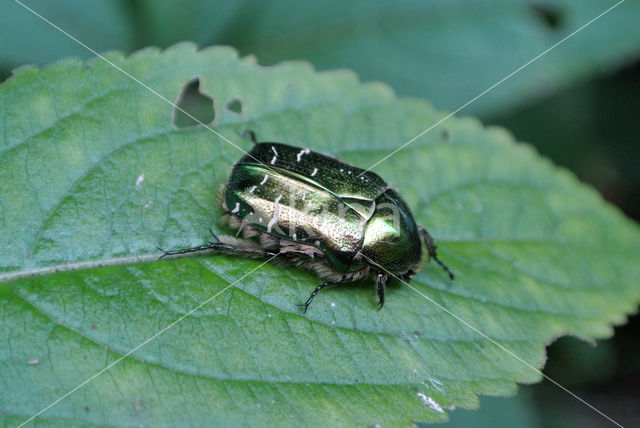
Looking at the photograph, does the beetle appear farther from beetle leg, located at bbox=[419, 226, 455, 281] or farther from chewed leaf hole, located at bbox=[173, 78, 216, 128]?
chewed leaf hole, located at bbox=[173, 78, 216, 128]

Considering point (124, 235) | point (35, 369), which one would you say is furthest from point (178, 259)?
point (35, 369)

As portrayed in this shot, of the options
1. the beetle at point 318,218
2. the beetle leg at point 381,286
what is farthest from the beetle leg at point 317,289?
the beetle leg at point 381,286

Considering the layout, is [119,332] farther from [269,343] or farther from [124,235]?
[269,343]

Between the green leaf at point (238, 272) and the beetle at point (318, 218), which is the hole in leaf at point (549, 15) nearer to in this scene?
the green leaf at point (238, 272)

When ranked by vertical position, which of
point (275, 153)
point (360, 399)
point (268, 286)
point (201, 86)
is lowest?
point (360, 399)

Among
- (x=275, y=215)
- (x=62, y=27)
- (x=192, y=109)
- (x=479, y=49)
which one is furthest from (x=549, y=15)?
(x=62, y=27)

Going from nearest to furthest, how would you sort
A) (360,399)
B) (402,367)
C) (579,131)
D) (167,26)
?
(360,399) → (402,367) → (167,26) → (579,131)

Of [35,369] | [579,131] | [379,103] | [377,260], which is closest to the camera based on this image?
[35,369]

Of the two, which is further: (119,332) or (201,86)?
(201,86)
